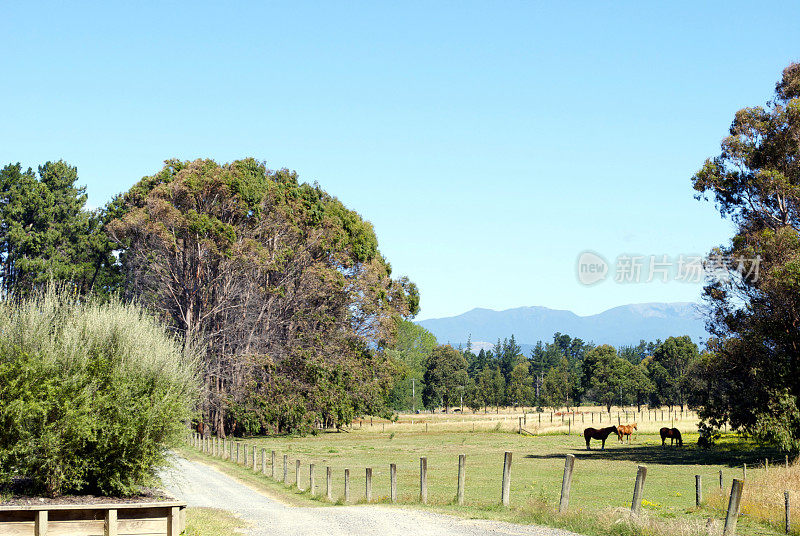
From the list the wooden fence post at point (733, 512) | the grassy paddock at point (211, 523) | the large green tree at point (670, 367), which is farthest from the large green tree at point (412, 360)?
the wooden fence post at point (733, 512)

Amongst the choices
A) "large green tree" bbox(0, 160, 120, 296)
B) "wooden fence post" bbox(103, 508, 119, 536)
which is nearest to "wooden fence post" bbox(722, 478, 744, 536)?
"wooden fence post" bbox(103, 508, 119, 536)

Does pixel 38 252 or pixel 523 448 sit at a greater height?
pixel 38 252

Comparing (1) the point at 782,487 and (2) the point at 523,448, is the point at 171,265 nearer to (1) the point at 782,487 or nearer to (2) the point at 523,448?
(2) the point at 523,448

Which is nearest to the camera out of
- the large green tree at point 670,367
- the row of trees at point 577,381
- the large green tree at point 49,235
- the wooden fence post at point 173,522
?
the wooden fence post at point 173,522

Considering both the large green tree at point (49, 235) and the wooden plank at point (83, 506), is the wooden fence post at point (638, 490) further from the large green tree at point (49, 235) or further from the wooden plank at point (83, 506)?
the large green tree at point (49, 235)

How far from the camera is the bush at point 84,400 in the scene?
1438cm

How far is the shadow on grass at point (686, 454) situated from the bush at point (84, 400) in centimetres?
2872

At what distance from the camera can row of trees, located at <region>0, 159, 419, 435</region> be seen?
50469 mm

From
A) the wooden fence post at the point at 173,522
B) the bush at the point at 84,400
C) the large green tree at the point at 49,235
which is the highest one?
the large green tree at the point at 49,235

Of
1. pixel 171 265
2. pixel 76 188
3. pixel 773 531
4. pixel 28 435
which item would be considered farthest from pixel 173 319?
pixel 773 531

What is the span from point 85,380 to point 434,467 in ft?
80.3

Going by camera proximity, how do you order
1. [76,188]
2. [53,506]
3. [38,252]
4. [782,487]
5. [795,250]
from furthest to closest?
[76,188]
[38,252]
[795,250]
[782,487]
[53,506]

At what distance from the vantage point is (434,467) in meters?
37.2

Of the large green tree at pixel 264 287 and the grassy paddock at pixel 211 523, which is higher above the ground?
the large green tree at pixel 264 287
